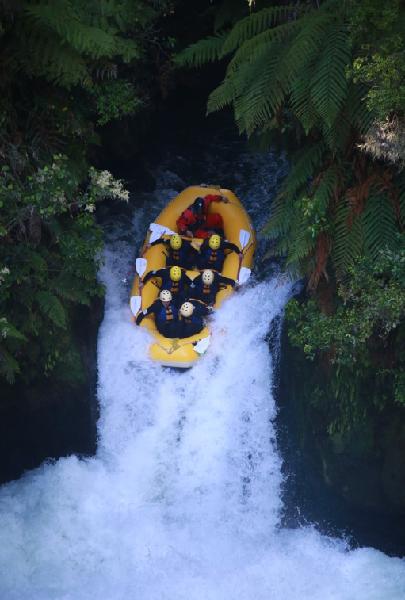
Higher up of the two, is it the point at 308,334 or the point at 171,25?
the point at 171,25

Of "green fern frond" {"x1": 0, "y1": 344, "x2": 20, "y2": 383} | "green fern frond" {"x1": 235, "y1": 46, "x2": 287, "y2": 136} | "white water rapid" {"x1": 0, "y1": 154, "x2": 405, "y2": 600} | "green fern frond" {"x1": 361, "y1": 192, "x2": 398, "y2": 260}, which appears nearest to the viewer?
"green fern frond" {"x1": 235, "y1": 46, "x2": 287, "y2": 136}

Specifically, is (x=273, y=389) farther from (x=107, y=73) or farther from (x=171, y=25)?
(x=171, y=25)

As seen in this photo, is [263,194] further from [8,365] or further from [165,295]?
[8,365]

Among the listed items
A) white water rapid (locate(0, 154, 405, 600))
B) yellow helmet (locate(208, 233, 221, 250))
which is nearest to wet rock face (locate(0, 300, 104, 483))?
white water rapid (locate(0, 154, 405, 600))

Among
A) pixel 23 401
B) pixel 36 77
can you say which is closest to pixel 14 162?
pixel 36 77

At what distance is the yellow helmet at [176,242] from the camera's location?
11477mm

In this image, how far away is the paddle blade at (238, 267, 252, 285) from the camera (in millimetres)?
11336

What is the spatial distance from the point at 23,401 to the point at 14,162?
10.9 feet

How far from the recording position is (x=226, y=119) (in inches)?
594

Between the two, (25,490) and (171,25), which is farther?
(171,25)

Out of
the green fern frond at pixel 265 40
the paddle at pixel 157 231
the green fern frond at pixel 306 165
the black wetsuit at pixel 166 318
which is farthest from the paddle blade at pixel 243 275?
the green fern frond at pixel 265 40

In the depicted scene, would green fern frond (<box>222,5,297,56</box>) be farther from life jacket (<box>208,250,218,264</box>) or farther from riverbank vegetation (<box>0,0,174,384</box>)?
life jacket (<box>208,250,218,264</box>)

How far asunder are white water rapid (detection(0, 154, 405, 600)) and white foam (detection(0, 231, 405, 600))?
0.05ft

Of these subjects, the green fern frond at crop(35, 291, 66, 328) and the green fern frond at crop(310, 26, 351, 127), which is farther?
the green fern frond at crop(35, 291, 66, 328)
